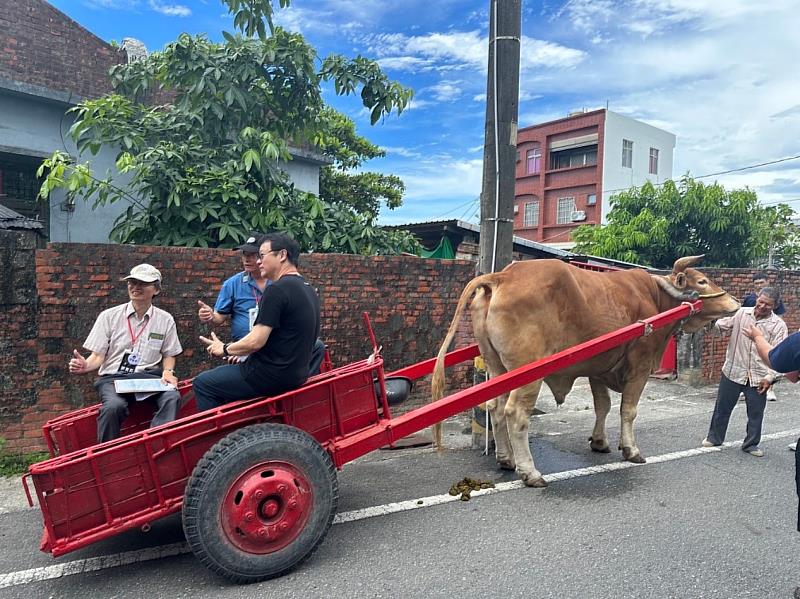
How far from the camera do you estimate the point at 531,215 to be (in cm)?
3328

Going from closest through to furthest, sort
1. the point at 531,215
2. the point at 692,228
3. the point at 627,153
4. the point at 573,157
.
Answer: the point at 692,228
the point at 627,153
the point at 573,157
the point at 531,215

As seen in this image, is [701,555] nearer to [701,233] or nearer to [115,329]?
[115,329]

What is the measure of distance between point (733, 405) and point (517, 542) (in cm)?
326

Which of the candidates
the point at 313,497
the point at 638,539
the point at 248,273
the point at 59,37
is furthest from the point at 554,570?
the point at 59,37

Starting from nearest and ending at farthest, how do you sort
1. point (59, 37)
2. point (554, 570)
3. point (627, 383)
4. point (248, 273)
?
point (554, 570) < point (248, 273) < point (627, 383) < point (59, 37)

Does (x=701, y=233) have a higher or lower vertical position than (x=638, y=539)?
higher

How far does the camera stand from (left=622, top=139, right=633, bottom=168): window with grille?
101ft

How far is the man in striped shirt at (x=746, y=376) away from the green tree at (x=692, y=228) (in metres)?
9.08

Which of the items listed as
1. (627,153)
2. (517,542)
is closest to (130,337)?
(517,542)

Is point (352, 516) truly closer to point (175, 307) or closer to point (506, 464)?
point (506, 464)

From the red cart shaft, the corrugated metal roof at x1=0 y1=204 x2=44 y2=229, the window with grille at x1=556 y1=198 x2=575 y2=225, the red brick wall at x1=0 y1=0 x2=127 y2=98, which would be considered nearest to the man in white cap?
the red cart shaft

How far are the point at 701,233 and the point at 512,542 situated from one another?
511 inches

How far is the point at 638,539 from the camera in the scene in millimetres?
3615

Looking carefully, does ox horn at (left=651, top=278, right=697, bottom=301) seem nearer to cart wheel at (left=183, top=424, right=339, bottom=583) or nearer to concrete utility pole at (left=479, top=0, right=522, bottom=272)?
concrete utility pole at (left=479, top=0, right=522, bottom=272)
